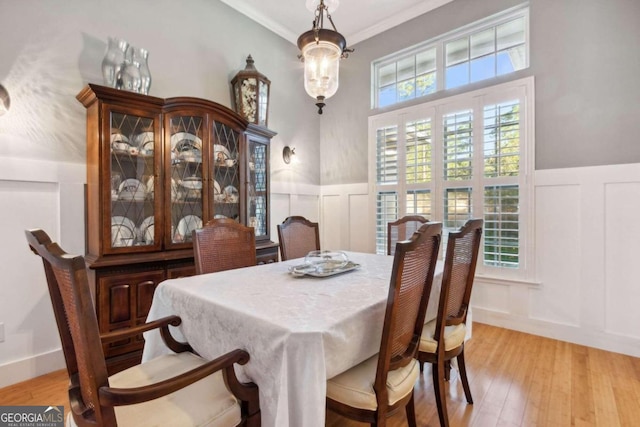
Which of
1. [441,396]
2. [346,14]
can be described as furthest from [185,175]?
[346,14]

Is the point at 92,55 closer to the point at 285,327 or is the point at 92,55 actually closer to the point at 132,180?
the point at 132,180

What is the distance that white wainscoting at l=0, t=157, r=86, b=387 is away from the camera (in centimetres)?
196

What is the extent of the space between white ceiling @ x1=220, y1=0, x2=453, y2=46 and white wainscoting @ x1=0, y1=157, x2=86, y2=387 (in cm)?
237

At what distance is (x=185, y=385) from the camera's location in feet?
2.92

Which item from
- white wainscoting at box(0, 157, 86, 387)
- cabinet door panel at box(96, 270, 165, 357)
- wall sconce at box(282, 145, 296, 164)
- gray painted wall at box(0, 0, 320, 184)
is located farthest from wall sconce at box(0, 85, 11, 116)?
wall sconce at box(282, 145, 296, 164)

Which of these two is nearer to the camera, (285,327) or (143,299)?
(285,327)

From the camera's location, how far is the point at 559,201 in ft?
8.46

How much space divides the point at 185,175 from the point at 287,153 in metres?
1.51

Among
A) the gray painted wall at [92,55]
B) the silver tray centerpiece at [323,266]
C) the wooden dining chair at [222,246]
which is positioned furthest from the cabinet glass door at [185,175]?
the silver tray centerpiece at [323,266]

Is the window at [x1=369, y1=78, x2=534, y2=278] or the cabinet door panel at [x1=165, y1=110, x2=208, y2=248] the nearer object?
the cabinet door panel at [x1=165, y1=110, x2=208, y2=248]

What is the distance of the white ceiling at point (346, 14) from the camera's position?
10.6 ft

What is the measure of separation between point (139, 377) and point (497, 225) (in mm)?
2932

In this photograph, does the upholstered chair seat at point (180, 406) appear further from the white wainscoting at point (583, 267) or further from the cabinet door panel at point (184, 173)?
the white wainscoting at point (583, 267)

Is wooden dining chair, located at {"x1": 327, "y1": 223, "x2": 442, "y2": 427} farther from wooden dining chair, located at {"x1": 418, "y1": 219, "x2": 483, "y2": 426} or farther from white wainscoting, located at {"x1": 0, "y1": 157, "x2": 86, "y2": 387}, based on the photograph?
white wainscoting, located at {"x1": 0, "y1": 157, "x2": 86, "y2": 387}
